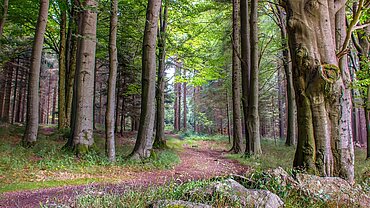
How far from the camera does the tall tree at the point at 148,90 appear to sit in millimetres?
8609

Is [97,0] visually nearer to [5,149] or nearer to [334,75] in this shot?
[5,149]

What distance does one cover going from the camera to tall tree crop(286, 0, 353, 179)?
4.43 m

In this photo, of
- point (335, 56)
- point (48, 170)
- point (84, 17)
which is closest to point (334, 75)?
point (335, 56)

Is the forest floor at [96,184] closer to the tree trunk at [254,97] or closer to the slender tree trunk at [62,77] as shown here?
the tree trunk at [254,97]

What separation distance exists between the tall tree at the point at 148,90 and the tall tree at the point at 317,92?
211 inches

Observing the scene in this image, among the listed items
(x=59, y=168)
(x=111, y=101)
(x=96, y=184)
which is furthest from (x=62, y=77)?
(x=96, y=184)

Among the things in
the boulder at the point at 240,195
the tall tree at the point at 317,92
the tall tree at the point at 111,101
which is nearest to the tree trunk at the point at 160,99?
the tall tree at the point at 111,101

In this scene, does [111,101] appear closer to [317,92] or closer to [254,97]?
[317,92]

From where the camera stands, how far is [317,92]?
4484mm

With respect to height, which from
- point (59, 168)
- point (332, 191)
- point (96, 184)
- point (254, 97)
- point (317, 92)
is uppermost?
point (254, 97)

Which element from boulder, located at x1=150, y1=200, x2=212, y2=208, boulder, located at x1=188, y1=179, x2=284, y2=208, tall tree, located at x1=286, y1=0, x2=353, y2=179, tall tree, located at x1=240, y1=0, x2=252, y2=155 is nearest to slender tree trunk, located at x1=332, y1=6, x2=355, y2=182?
tall tree, located at x1=286, y1=0, x2=353, y2=179

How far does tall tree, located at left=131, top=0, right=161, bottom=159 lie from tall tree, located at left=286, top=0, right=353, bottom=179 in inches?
211

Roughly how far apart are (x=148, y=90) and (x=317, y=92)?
5.86 m

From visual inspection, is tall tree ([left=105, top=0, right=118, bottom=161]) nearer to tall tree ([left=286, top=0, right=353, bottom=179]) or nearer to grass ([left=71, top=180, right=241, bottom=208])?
grass ([left=71, top=180, right=241, bottom=208])
